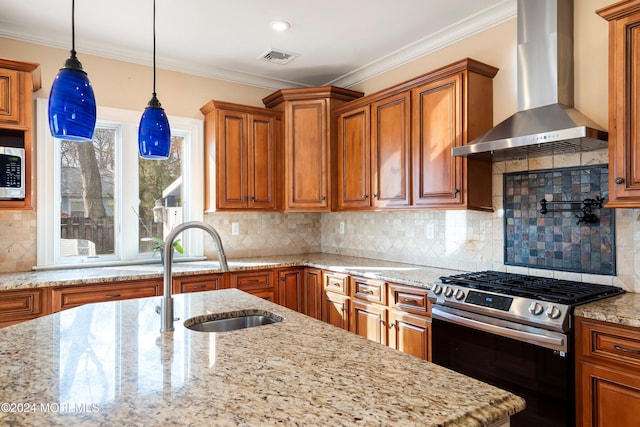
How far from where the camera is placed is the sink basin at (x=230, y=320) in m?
1.71

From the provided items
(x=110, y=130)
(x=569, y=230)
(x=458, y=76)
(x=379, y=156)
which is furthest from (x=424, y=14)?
(x=110, y=130)

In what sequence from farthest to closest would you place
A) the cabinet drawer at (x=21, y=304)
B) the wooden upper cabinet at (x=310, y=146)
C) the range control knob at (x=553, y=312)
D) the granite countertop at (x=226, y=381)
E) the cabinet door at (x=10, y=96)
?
the wooden upper cabinet at (x=310, y=146) < the cabinet door at (x=10, y=96) < the cabinet drawer at (x=21, y=304) < the range control knob at (x=553, y=312) < the granite countertop at (x=226, y=381)

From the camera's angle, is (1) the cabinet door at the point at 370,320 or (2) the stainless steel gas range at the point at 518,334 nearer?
(2) the stainless steel gas range at the point at 518,334

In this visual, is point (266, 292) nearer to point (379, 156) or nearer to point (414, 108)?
point (379, 156)

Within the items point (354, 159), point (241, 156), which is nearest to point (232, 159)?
point (241, 156)

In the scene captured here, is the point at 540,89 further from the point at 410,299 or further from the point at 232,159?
the point at 232,159

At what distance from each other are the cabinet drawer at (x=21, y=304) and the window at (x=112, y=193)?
62cm

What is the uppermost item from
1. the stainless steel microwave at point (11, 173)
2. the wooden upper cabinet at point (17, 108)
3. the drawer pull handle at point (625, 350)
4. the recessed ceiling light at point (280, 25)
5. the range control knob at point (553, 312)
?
the recessed ceiling light at point (280, 25)

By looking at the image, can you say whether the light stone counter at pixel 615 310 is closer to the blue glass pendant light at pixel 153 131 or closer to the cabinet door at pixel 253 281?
the blue glass pendant light at pixel 153 131

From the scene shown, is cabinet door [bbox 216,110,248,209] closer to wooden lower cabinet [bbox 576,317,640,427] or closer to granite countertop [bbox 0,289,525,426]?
granite countertop [bbox 0,289,525,426]

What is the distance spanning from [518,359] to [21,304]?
3021 mm

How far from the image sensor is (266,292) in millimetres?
3609

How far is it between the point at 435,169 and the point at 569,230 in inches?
36.6

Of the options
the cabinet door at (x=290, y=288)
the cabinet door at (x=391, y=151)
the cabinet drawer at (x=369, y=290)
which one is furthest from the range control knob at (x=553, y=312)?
the cabinet door at (x=290, y=288)
